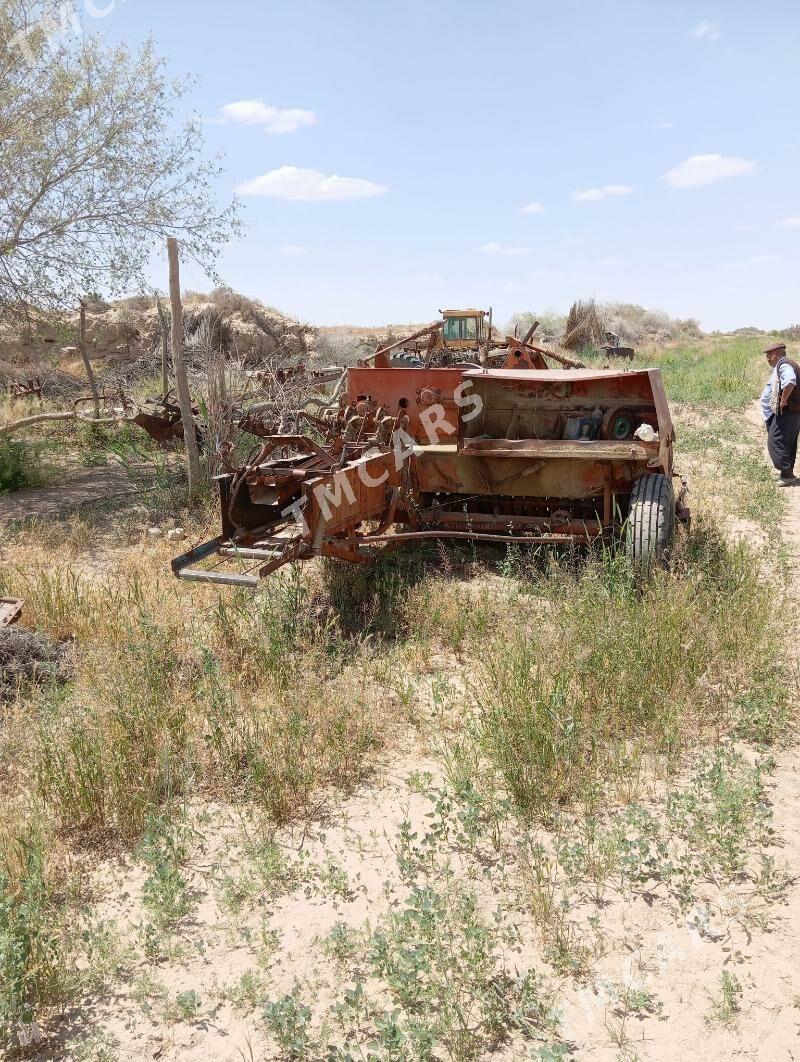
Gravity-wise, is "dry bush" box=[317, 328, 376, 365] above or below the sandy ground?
above

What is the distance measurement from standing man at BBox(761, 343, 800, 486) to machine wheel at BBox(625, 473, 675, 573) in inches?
188

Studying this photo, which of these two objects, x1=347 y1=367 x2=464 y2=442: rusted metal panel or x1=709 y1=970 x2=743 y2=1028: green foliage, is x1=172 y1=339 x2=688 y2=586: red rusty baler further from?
x1=709 y1=970 x2=743 y2=1028: green foliage

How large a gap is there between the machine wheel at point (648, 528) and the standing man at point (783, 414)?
477 centimetres

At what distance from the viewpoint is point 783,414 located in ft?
31.9

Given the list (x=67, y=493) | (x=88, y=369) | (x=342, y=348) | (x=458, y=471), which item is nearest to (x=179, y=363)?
(x=67, y=493)

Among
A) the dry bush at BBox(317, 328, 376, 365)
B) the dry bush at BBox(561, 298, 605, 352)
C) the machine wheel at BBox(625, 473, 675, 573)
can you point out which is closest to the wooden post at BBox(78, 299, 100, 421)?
the machine wheel at BBox(625, 473, 675, 573)

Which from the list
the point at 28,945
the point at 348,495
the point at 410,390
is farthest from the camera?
the point at 410,390

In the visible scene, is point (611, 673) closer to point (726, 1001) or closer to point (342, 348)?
point (726, 1001)

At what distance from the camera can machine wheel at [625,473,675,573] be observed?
5555 millimetres

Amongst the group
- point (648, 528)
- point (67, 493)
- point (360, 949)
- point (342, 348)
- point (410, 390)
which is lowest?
point (360, 949)

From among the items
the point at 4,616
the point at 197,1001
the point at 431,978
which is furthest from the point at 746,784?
the point at 4,616

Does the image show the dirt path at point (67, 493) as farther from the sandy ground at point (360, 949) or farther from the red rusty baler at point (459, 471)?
the sandy ground at point (360, 949)

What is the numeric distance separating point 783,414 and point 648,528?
5239 mm

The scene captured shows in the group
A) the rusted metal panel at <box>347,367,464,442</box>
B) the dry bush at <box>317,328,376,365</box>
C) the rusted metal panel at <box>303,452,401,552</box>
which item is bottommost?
the rusted metal panel at <box>303,452,401,552</box>
